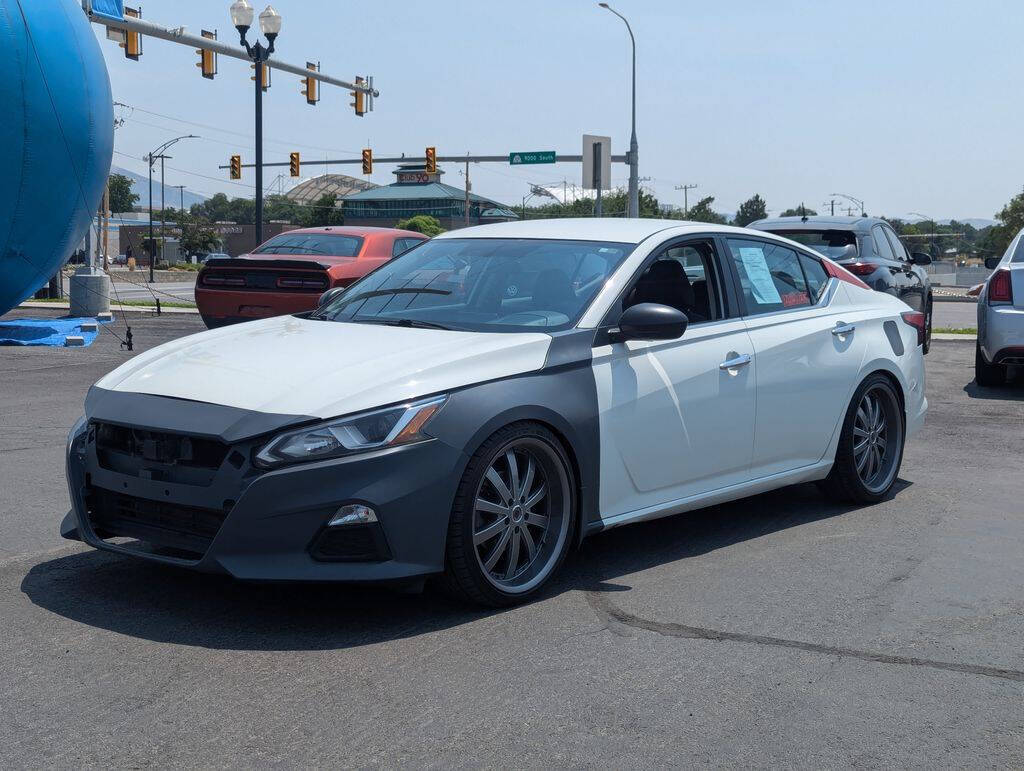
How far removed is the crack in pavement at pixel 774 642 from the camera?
4124 millimetres

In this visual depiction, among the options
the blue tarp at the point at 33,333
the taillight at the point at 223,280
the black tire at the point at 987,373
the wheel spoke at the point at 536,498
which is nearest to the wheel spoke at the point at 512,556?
the wheel spoke at the point at 536,498

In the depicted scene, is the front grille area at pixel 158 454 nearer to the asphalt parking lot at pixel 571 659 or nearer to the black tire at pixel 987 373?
the asphalt parking lot at pixel 571 659

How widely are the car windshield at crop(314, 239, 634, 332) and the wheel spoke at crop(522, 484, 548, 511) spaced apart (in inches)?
27.4

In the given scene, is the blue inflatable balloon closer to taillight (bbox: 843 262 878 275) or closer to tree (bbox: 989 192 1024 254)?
taillight (bbox: 843 262 878 275)

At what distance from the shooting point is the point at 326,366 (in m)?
4.64

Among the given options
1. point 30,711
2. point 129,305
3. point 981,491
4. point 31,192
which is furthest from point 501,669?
point 129,305

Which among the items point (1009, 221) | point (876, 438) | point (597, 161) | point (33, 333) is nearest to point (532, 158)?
point (597, 161)

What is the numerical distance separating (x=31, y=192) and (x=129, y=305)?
41.2ft

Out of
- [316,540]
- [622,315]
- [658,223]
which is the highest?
[658,223]

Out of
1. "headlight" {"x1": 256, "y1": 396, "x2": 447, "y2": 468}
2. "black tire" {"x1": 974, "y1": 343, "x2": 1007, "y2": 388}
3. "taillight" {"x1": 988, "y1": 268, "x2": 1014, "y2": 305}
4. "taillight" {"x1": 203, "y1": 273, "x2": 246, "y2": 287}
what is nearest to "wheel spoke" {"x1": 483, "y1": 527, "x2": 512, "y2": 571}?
"headlight" {"x1": 256, "y1": 396, "x2": 447, "y2": 468}

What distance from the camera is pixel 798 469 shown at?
245 inches

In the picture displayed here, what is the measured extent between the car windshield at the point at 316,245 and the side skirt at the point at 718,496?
10.0 metres

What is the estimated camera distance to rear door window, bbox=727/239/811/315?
6.16 meters

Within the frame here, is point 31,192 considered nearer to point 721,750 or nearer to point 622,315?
point 622,315
